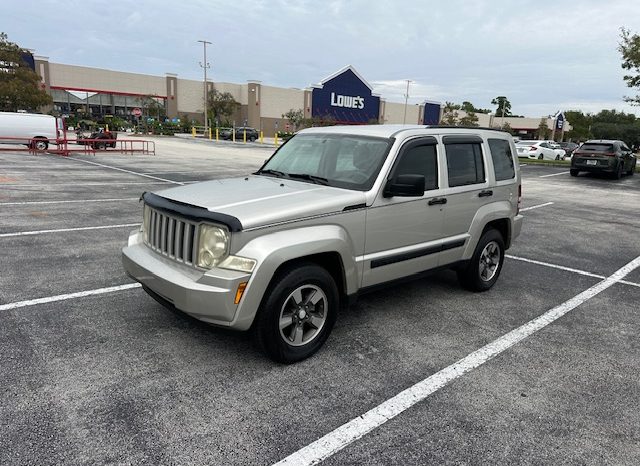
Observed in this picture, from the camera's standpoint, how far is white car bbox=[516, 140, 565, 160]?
109 feet

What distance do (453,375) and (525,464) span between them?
100 cm

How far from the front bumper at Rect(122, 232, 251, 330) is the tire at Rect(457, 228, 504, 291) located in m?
3.07

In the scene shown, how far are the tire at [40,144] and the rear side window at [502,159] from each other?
2359cm

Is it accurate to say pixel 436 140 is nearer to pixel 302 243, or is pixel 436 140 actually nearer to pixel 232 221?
pixel 302 243

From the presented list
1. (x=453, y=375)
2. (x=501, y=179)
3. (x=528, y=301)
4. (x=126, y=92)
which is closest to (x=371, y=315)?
(x=453, y=375)

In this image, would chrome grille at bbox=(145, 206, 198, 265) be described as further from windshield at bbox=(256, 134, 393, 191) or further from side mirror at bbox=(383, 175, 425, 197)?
side mirror at bbox=(383, 175, 425, 197)

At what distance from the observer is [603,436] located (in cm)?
300

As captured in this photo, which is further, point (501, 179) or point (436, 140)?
point (501, 179)

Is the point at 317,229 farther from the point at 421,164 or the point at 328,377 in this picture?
the point at 421,164

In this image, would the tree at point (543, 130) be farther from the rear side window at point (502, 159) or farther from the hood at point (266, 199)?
the hood at point (266, 199)

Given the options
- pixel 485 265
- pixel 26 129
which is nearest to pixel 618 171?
pixel 485 265

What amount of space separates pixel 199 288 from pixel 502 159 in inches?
162

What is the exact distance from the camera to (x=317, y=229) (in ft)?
12.2

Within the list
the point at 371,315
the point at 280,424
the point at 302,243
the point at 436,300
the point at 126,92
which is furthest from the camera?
the point at 126,92
